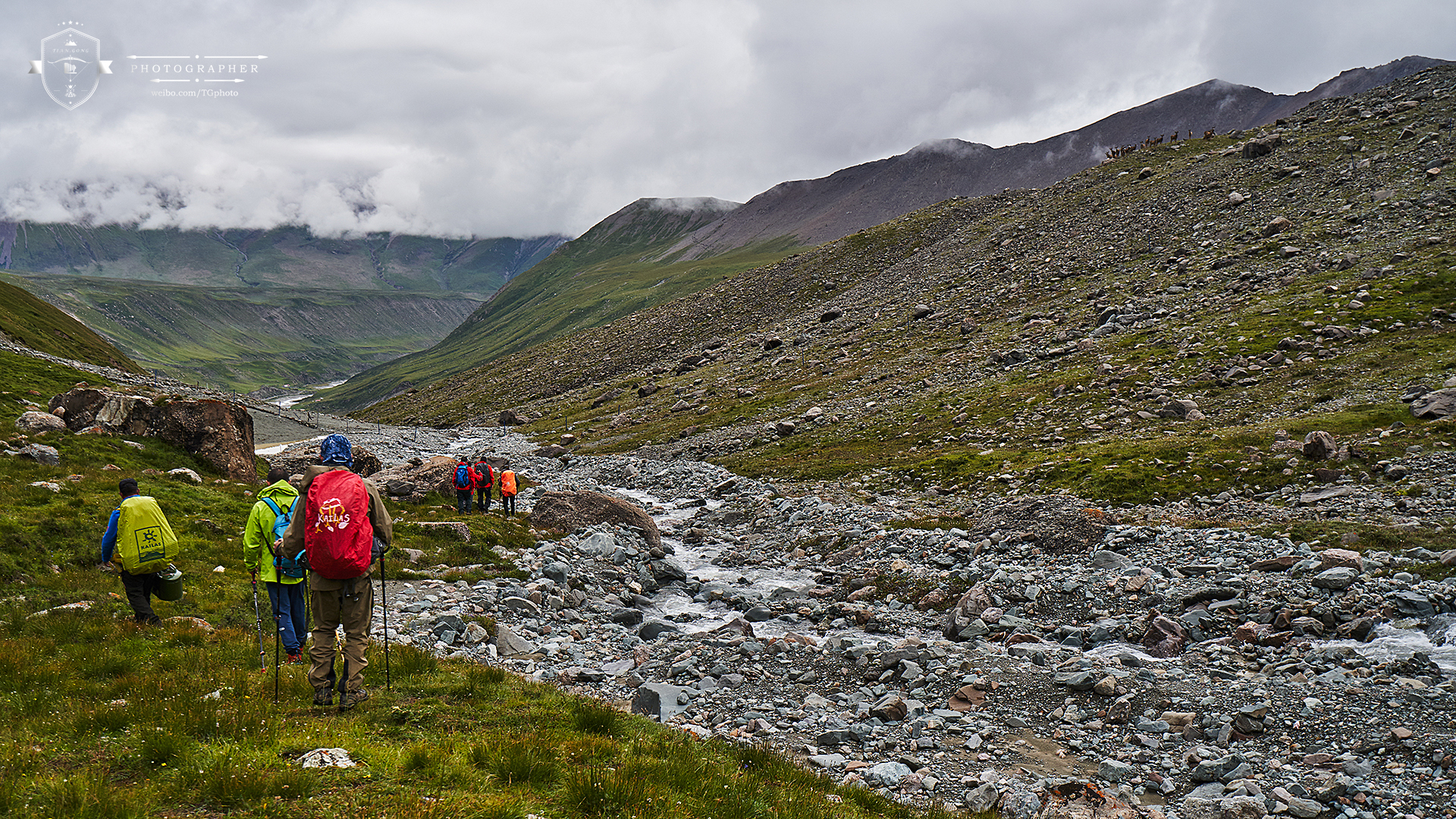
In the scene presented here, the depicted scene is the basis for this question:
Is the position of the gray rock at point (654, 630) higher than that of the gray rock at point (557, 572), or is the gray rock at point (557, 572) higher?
the gray rock at point (557, 572)

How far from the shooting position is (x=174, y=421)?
33531 millimetres

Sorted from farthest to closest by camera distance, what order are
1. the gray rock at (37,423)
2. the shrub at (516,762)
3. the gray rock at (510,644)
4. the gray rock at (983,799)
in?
the gray rock at (37,423) → the gray rock at (510,644) → the gray rock at (983,799) → the shrub at (516,762)

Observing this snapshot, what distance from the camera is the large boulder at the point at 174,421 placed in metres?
33.0

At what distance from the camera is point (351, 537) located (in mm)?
10141

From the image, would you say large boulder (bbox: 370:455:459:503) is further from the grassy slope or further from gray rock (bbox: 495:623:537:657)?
gray rock (bbox: 495:623:537:657)

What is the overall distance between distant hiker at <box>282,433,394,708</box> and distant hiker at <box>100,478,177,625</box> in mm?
6368

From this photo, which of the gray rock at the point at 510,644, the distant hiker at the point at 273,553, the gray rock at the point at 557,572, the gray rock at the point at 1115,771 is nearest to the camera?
the gray rock at the point at 1115,771

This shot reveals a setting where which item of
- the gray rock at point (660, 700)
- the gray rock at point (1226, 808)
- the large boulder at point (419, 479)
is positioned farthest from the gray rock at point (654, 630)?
the large boulder at point (419, 479)

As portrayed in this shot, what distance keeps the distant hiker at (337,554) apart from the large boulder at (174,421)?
92.9ft

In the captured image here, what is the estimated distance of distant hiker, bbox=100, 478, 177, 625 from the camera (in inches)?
554

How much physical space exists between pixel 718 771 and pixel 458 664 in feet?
22.6

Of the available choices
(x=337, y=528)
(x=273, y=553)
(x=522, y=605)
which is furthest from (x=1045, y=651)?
(x=273, y=553)

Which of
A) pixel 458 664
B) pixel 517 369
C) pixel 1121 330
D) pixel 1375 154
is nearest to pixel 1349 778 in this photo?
pixel 458 664

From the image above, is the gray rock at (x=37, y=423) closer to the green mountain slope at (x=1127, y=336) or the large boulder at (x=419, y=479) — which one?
the large boulder at (x=419, y=479)
